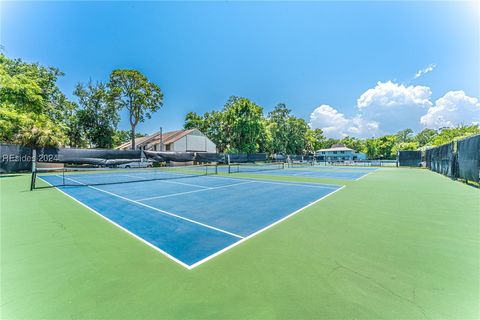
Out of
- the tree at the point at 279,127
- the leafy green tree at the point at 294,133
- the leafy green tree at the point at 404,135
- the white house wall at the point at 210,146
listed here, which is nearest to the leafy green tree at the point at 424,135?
the leafy green tree at the point at 404,135

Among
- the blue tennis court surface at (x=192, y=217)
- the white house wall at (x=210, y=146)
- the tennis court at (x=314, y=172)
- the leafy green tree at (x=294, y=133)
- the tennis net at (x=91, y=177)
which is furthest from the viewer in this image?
the leafy green tree at (x=294, y=133)

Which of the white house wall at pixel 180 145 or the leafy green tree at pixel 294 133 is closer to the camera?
the white house wall at pixel 180 145

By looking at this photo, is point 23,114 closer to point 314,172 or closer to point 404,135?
point 314,172

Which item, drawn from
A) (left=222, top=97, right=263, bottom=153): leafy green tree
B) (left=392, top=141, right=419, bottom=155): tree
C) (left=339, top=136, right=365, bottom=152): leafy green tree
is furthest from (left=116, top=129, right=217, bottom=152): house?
(left=339, top=136, right=365, bottom=152): leafy green tree

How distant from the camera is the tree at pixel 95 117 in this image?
1382 inches

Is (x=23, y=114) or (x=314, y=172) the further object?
(x=314, y=172)

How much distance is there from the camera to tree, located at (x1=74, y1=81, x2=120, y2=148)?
3509 cm

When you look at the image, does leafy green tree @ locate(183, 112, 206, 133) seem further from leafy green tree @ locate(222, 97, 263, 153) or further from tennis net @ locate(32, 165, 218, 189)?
tennis net @ locate(32, 165, 218, 189)

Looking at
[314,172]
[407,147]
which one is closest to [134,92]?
[314,172]

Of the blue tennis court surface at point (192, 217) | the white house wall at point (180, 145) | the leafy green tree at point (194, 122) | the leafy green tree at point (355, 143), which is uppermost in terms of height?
the leafy green tree at point (194, 122)

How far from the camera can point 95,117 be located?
3591cm

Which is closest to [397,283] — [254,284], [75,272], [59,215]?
[254,284]

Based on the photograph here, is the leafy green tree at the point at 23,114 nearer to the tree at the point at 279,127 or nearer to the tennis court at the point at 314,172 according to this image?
the tennis court at the point at 314,172

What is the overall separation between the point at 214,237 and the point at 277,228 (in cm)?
143
